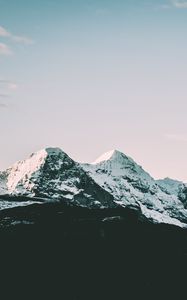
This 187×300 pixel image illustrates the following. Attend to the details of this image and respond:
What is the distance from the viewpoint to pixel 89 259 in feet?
172

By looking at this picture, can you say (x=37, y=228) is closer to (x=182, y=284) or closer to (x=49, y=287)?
(x=49, y=287)

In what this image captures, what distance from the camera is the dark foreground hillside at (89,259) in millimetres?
48781

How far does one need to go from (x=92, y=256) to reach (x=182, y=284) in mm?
9039

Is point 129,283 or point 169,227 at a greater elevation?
point 169,227

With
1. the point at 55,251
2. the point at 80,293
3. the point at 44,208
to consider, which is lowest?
the point at 80,293

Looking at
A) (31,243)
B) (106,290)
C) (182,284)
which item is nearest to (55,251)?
(31,243)

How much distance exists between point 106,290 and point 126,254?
5.85 m

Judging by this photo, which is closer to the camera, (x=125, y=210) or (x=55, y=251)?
(x=55, y=251)

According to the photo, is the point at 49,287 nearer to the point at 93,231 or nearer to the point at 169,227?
the point at 93,231

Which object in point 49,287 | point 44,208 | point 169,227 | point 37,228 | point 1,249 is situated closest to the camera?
point 49,287

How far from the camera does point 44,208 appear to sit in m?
72.0

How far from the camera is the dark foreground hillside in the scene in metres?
48.8

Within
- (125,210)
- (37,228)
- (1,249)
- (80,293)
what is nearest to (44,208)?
(125,210)

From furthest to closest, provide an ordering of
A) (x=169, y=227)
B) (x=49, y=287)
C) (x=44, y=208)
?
1. (x=44, y=208)
2. (x=169, y=227)
3. (x=49, y=287)
